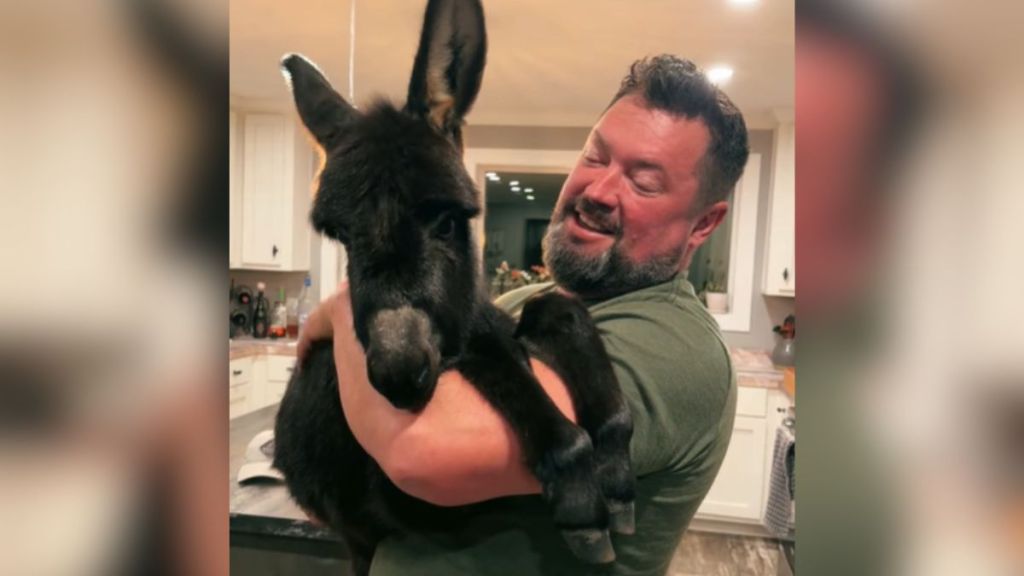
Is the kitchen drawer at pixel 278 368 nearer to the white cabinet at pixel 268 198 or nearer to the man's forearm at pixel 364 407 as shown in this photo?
the white cabinet at pixel 268 198

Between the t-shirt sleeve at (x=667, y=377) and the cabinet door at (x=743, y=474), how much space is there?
0.63 ft

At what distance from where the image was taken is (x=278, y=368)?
31.7 inches

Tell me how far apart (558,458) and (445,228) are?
22cm

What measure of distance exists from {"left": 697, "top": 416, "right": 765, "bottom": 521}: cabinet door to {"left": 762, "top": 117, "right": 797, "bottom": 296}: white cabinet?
0.19 meters

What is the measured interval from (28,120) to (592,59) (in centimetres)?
57

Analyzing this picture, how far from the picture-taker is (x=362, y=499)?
65 centimetres

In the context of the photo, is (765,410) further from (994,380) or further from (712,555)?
(994,380)

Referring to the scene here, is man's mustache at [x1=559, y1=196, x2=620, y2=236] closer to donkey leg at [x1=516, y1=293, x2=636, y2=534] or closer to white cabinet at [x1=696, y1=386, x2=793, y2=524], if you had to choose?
donkey leg at [x1=516, y1=293, x2=636, y2=534]

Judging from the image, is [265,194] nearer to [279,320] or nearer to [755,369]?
[279,320]

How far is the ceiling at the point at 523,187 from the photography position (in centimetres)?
67

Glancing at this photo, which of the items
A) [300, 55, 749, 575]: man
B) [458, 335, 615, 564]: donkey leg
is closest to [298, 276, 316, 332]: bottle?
[300, 55, 749, 575]: man

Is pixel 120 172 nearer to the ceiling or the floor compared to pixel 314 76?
nearer to the floor

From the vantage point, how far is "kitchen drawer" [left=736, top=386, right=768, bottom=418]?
77 centimetres

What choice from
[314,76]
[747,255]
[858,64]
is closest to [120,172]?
[314,76]
